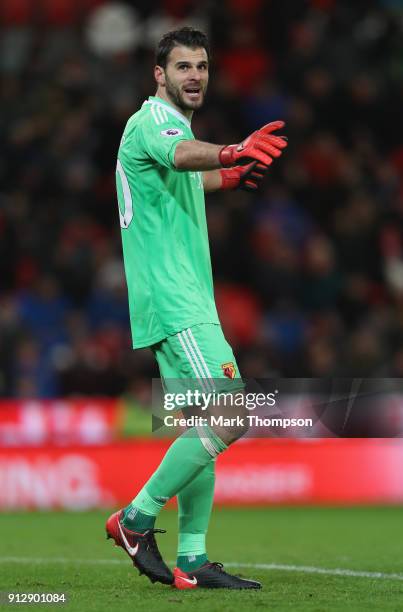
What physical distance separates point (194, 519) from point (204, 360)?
714 mm

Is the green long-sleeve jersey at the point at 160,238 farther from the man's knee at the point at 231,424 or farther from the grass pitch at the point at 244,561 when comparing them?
the grass pitch at the point at 244,561

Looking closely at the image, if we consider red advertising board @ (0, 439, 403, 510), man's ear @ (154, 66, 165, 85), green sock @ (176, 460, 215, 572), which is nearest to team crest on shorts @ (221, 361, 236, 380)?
green sock @ (176, 460, 215, 572)

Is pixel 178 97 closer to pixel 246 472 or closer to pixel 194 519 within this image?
pixel 194 519

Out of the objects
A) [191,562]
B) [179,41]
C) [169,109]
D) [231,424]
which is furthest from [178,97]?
[191,562]

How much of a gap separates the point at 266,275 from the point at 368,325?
3.92 feet

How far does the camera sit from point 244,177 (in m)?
5.66

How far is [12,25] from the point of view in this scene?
15.5m

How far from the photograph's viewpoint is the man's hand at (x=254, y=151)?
519 cm

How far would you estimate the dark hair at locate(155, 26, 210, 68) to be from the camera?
5.64m

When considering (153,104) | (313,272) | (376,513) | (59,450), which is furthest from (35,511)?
(153,104)

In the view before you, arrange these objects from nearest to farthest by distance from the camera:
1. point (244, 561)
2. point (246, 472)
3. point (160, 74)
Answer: point (160, 74)
point (244, 561)
point (246, 472)

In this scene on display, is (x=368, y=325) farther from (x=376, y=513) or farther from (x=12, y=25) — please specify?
(x=12, y=25)

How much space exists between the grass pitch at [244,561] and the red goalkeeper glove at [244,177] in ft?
5.68

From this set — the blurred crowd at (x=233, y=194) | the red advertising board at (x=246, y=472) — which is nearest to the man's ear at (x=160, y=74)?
the red advertising board at (x=246, y=472)
